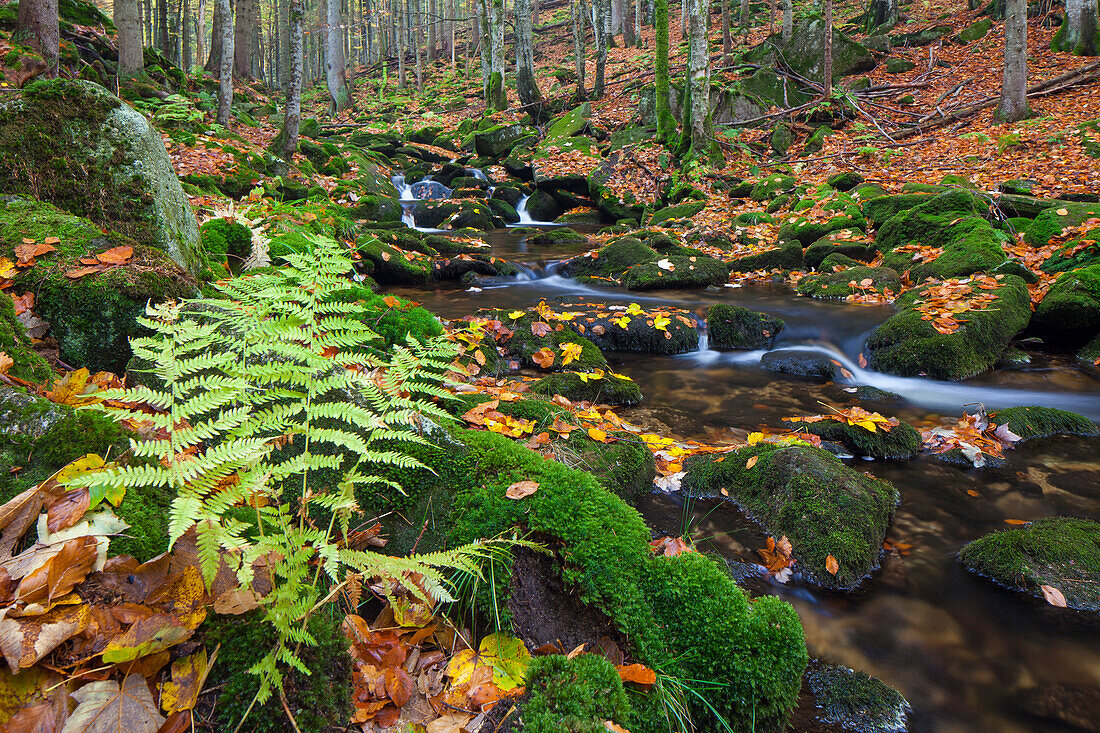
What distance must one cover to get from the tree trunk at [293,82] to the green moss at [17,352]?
38.1 ft

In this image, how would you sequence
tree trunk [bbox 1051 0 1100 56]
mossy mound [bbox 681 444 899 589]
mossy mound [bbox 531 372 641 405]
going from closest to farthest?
mossy mound [bbox 681 444 899 589], mossy mound [bbox 531 372 641 405], tree trunk [bbox 1051 0 1100 56]

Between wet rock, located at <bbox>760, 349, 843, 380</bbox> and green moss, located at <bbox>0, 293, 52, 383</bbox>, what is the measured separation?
22.5ft

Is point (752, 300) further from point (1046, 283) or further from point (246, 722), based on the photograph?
point (246, 722)

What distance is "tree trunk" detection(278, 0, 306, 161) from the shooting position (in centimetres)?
1206

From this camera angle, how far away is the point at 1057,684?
9.36 feet

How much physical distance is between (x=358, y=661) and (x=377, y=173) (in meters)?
17.1

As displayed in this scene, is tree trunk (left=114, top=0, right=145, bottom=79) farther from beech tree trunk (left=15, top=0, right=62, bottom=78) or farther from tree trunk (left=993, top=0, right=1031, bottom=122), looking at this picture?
tree trunk (left=993, top=0, right=1031, bottom=122)

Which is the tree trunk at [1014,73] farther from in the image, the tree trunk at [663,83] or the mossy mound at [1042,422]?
the mossy mound at [1042,422]

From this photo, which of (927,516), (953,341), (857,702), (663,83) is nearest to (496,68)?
(663,83)

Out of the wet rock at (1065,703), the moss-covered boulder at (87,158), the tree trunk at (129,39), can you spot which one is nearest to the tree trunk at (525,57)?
the tree trunk at (129,39)

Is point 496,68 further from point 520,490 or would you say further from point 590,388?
point 520,490

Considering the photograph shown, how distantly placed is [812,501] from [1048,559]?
138 cm

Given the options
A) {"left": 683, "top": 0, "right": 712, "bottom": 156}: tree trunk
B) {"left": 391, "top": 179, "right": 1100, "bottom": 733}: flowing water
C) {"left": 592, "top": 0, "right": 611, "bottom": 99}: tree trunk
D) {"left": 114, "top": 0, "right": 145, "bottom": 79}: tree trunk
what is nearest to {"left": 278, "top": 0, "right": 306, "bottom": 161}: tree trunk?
{"left": 114, "top": 0, "right": 145, "bottom": 79}: tree trunk

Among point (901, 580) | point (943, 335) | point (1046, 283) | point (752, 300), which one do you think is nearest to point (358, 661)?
point (901, 580)
